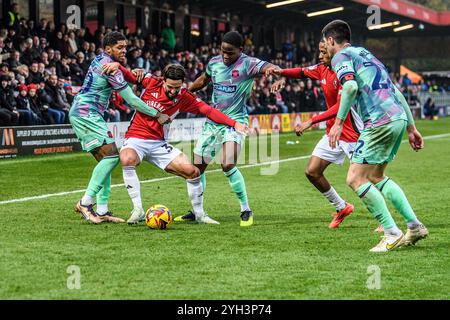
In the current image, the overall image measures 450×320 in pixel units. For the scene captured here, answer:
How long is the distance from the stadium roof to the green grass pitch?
88.8ft

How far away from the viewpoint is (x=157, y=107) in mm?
9883

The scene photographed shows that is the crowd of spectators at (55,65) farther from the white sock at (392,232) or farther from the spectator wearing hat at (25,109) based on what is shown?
the white sock at (392,232)

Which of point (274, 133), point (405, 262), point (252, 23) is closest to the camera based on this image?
point (405, 262)

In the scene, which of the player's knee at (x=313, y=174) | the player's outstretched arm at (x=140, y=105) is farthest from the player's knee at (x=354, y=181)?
the player's outstretched arm at (x=140, y=105)

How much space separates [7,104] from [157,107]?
11025 mm

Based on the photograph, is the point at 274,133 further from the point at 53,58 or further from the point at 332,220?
the point at 332,220

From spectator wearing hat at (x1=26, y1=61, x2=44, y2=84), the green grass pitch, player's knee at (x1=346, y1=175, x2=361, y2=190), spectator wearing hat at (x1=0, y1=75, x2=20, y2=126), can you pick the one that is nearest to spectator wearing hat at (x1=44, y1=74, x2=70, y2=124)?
spectator wearing hat at (x1=26, y1=61, x2=44, y2=84)

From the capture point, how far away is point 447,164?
62.0 feet

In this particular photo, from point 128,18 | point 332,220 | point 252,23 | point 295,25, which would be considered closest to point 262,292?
point 332,220

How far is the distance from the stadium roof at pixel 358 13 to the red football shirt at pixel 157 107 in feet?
93.5

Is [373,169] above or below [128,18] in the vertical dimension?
below

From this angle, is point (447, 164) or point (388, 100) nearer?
point (388, 100)

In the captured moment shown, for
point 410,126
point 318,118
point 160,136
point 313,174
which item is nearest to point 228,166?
point 160,136

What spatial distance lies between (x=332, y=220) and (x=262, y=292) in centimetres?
389
